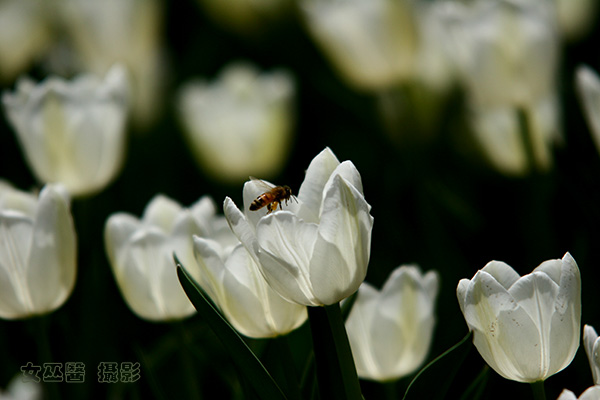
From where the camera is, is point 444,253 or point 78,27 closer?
point 444,253

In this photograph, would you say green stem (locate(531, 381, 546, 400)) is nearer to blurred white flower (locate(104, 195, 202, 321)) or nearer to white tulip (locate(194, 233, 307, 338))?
white tulip (locate(194, 233, 307, 338))

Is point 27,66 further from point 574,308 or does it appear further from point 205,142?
point 574,308

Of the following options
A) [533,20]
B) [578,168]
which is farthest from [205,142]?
[578,168]

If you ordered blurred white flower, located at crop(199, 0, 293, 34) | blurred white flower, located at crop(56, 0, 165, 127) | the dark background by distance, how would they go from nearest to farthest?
the dark background < blurred white flower, located at crop(56, 0, 165, 127) < blurred white flower, located at crop(199, 0, 293, 34)

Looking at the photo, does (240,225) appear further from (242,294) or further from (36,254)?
(36,254)

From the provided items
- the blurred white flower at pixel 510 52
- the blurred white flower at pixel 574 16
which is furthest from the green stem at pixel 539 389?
the blurred white flower at pixel 574 16

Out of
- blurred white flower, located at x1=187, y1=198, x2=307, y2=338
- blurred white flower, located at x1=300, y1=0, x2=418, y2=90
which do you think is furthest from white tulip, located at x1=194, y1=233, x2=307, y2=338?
blurred white flower, located at x1=300, y1=0, x2=418, y2=90
